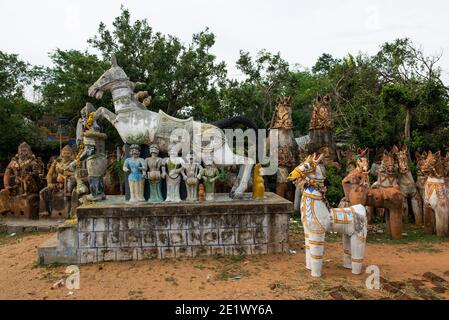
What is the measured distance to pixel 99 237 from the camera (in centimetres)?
595

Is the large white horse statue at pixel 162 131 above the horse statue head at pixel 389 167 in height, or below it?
above

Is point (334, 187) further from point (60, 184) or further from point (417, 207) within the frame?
point (60, 184)

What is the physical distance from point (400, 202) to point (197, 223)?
4.33m

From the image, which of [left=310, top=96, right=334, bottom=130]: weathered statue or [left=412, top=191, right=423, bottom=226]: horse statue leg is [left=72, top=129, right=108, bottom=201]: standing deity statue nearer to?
[left=310, top=96, right=334, bottom=130]: weathered statue

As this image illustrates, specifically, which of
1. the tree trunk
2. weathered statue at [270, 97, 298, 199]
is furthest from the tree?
the tree trunk

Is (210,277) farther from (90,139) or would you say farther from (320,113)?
(320,113)

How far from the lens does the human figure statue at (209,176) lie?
21.5ft

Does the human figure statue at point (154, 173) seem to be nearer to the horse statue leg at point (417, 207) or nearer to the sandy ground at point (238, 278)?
the sandy ground at point (238, 278)

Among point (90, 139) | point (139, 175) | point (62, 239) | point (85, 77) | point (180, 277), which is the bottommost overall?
point (180, 277)

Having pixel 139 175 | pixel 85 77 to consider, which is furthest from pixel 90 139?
pixel 85 77

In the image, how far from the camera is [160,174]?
6.40 m

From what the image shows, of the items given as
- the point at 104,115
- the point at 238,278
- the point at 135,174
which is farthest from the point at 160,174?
the point at 238,278

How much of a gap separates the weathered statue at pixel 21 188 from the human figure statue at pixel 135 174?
5.20 meters

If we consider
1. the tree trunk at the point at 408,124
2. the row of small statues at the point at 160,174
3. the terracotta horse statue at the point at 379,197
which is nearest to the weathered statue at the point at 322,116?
the tree trunk at the point at 408,124
